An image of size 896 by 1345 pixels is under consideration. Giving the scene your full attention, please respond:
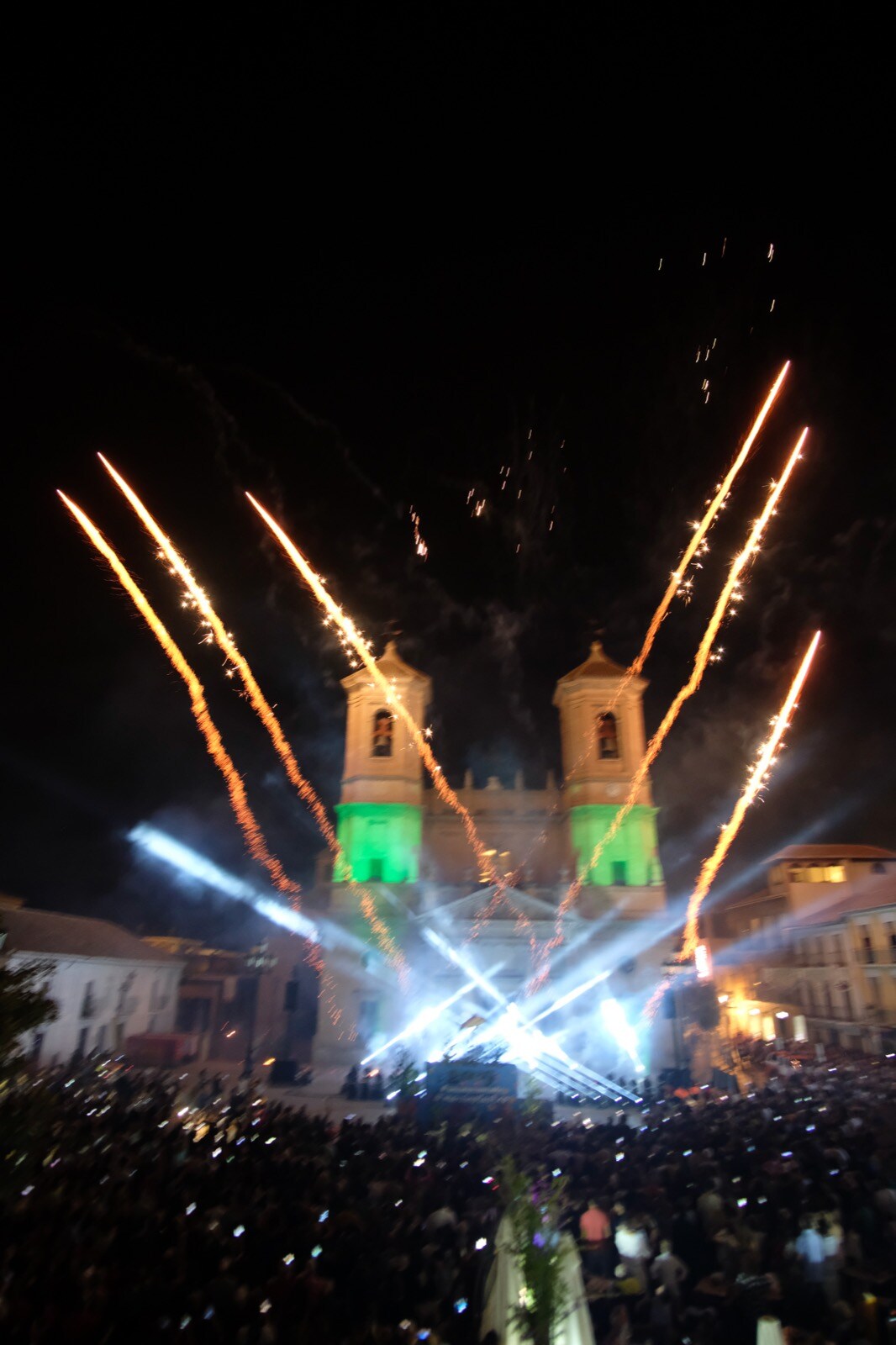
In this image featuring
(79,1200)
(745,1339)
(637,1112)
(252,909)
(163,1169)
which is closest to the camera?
(745,1339)

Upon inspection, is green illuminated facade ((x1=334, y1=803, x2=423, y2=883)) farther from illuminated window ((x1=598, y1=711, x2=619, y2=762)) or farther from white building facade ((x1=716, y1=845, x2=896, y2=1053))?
white building facade ((x1=716, y1=845, x2=896, y2=1053))

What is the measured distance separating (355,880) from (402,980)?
5542mm

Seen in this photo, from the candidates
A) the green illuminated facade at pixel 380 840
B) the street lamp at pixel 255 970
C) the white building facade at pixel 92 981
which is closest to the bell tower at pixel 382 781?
the green illuminated facade at pixel 380 840

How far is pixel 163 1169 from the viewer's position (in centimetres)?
1030

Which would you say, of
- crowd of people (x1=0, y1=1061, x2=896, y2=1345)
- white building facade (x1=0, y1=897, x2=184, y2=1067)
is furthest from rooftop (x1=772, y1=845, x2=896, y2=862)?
crowd of people (x1=0, y1=1061, x2=896, y2=1345)

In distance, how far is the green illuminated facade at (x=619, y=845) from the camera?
3700 cm

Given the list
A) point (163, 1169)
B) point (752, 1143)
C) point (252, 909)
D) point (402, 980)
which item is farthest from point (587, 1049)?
point (252, 909)

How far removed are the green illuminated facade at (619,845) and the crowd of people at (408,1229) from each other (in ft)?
75.5

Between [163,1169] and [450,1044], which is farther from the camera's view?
[450,1044]

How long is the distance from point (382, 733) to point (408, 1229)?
31.0 meters

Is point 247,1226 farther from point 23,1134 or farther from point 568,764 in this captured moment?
point 568,764

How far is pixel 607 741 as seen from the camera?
39.0 meters

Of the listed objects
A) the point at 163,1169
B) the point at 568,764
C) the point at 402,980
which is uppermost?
the point at 568,764

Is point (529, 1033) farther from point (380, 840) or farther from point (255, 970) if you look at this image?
point (255, 970)
